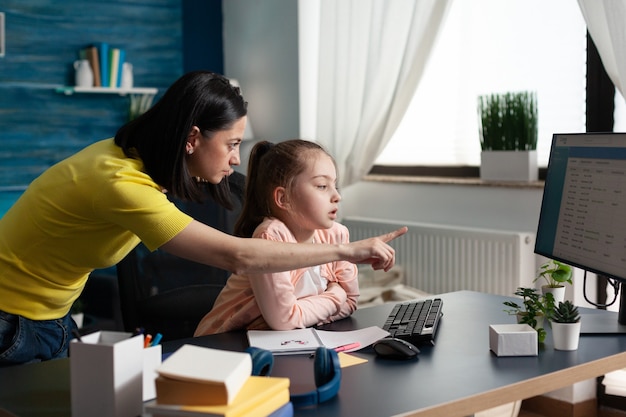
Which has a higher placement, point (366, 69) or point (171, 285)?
point (366, 69)

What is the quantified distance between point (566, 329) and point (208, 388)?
819mm

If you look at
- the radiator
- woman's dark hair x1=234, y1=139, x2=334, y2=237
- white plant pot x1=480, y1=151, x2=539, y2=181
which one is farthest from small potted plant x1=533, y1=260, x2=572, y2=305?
white plant pot x1=480, y1=151, x2=539, y2=181

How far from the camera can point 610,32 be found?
289 centimetres

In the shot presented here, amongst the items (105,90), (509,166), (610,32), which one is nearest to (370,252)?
(610,32)

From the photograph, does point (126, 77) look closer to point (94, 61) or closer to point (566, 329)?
point (94, 61)

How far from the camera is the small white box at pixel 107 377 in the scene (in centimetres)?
120

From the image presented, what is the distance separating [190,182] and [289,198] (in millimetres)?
274

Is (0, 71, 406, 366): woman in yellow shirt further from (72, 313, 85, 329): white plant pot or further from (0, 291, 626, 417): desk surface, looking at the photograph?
(72, 313, 85, 329): white plant pot

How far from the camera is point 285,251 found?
5.27 ft

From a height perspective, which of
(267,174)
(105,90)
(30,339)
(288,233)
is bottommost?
(30,339)

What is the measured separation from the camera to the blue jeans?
1.77 m

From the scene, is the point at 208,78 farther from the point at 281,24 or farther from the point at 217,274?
the point at 281,24

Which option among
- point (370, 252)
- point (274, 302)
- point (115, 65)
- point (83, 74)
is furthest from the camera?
point (115, 65)

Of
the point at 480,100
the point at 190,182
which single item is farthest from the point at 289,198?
the point at 480,100
